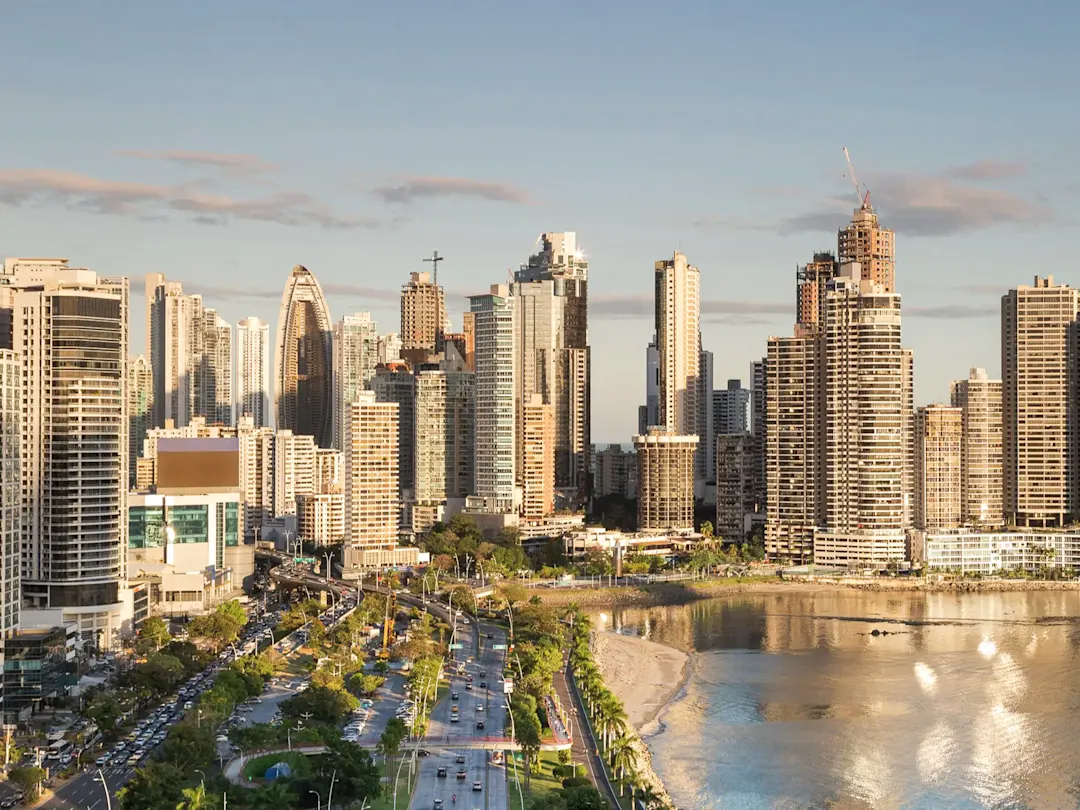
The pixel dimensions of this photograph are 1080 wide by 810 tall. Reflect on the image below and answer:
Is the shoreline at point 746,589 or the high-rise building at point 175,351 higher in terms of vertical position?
the high-rise building at point 175,351

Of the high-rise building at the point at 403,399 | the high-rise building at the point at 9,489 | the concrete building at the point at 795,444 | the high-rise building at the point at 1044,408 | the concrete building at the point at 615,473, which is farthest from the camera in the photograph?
the concrete building at the point at 615,473

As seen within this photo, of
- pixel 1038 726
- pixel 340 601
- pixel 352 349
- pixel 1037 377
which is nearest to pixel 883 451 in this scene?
pixel 1037 377

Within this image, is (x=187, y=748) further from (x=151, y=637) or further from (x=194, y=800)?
(x=151, y=637)

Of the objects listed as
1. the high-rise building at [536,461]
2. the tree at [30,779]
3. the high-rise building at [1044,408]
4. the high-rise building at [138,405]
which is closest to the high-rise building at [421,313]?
the high-rise building at [138,405]

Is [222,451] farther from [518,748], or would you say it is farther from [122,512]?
[518,748]

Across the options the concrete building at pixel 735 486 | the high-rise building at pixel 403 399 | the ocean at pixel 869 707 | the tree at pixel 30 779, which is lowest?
the ocean at pixel 869 707

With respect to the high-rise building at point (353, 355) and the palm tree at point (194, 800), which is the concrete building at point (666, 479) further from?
the palm tree at point (194, 800)
